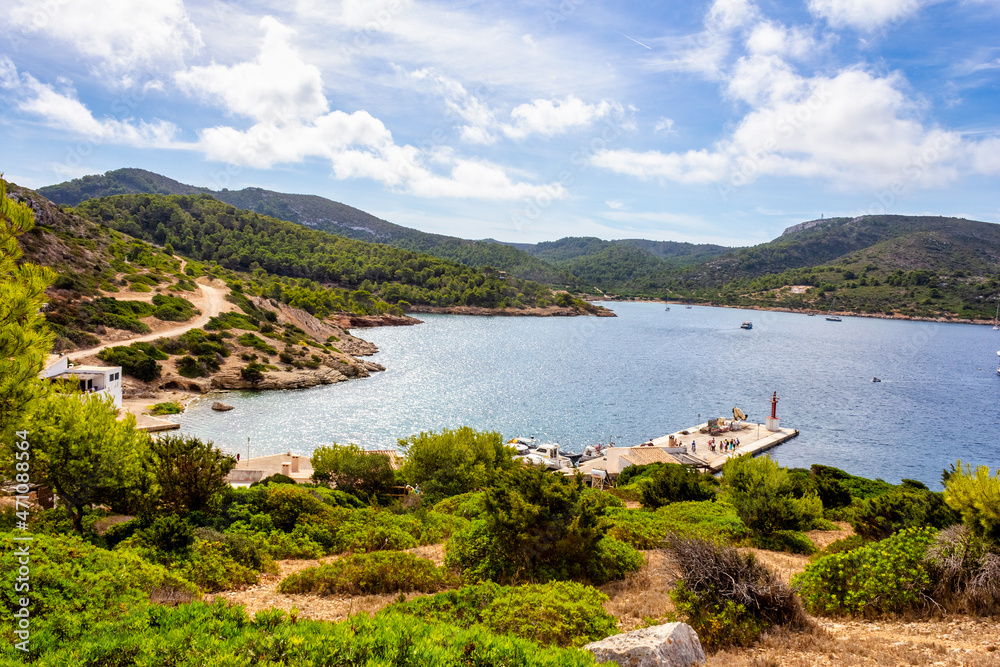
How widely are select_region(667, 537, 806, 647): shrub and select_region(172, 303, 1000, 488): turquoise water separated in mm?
27567

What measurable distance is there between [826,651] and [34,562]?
1054 cm

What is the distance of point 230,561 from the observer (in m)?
10.0

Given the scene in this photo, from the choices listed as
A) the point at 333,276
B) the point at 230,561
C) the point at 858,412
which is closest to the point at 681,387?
the point at 858,412

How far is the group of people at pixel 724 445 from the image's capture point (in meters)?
34.7

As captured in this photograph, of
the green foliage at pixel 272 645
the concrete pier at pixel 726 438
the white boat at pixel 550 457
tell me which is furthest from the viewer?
the concrete pier at pixel 726 438

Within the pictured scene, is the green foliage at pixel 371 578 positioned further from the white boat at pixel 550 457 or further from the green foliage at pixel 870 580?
the white boat at pixel 550 457

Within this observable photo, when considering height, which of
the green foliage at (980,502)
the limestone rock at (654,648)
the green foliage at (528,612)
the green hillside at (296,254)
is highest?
the green hillside at (296,254)

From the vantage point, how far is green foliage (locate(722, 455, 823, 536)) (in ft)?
47.9

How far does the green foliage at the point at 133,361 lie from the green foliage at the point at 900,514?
155 feet

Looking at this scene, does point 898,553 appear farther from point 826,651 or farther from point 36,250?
point 36,250

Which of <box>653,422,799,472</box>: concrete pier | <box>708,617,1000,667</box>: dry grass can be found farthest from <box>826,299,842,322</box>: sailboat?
<box>708,617,1000,667</box>: dry grass

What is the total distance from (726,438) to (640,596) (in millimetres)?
31249

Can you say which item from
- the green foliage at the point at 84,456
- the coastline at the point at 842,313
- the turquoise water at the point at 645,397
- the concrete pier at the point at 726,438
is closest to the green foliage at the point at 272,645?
the green foliage at the point at 84,456

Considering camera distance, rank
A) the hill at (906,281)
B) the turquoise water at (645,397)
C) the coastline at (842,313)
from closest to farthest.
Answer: the turquoise water at (645,397)
the coastline at (842,313)
the hill at (906,281)
